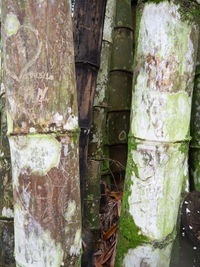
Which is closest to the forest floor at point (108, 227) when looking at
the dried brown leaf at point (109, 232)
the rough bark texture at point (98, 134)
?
the dried brown leaf at point (109, 232)

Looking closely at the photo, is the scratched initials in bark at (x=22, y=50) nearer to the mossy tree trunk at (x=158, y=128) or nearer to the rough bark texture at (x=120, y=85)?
the mossy tree trunk at (x=158, y=128)

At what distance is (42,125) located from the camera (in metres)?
0.70

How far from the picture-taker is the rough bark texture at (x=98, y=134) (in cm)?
159

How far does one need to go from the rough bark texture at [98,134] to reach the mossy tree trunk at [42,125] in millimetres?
827

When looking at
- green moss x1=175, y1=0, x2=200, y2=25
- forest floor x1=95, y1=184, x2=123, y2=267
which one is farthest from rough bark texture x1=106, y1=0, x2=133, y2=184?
green moss x1=175, y1=0, x2=200, y2=25

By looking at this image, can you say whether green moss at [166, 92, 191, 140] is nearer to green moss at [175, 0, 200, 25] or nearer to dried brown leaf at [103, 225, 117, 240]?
green moss at [175, 0, 200, 25]

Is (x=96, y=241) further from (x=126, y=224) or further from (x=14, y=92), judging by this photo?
(x=14, y=92)

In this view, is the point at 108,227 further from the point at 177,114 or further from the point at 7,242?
the point at 177,114

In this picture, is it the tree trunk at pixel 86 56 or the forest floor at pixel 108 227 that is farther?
the forest floor at pixel 108 227

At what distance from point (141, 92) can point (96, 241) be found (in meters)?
1.21

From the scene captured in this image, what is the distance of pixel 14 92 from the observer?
27.9 inches

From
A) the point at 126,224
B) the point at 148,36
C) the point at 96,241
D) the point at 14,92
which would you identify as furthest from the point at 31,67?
the point at 96,241

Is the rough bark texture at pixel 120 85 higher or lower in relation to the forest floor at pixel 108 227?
higher

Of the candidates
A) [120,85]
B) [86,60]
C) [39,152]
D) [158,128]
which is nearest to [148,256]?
[158,128]
